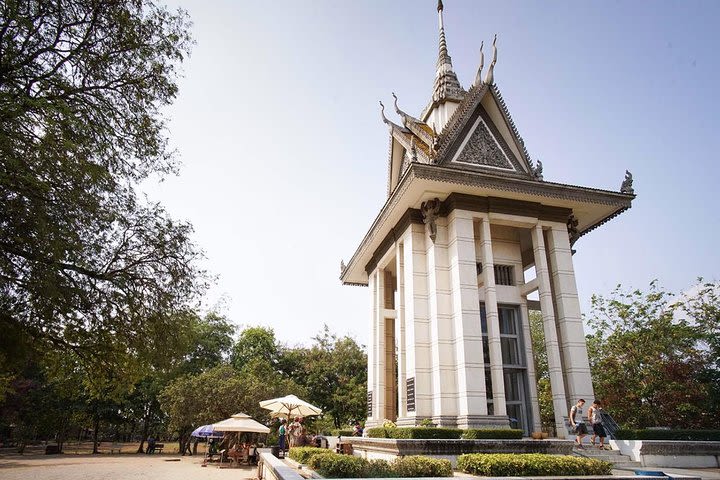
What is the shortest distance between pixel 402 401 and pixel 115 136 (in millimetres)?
13437

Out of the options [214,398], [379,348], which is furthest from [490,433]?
[214,398]

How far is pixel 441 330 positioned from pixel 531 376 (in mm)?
4080

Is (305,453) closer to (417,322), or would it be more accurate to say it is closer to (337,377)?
(417,322)

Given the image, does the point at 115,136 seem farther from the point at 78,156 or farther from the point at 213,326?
the point at 213,326

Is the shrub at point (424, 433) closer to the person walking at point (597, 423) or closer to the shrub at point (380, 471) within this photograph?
the shrub at point (380, 471)

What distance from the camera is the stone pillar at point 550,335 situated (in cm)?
1564

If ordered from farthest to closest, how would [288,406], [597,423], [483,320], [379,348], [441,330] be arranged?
[379,348] < [288,406] < [483,320] < [441,330] < [597,423]

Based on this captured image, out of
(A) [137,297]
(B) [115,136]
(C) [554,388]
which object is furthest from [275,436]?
(B) [115,136]

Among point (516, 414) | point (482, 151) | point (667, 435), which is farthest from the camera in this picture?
point (482, 151)

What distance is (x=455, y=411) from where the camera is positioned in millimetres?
15555

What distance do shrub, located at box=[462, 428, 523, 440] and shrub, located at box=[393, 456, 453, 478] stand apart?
3474mm

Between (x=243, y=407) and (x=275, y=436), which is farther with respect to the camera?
(x=275, y=436)

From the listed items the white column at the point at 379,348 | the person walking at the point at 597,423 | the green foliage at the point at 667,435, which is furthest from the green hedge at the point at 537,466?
the white column at the point at 379,348

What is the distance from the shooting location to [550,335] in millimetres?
16688
